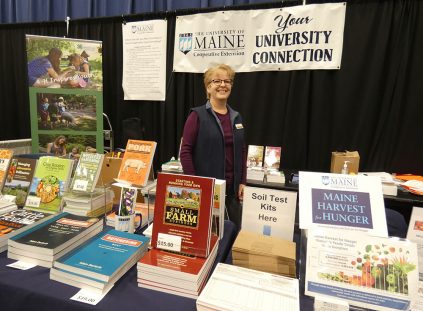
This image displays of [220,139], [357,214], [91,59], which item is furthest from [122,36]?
[357,214]

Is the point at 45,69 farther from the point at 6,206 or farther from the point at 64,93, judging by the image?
the point at 6,206

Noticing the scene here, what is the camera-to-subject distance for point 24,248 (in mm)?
953

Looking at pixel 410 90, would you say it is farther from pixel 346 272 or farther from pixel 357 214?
pixel 346 272

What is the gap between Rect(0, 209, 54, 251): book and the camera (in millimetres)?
1031

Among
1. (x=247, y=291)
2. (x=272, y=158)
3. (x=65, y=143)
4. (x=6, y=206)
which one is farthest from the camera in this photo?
(x=65, y=143)

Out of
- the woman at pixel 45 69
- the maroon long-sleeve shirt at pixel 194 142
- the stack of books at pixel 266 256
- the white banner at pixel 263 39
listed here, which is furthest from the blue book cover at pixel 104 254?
the woman at pixel 45 69

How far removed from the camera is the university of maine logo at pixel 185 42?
9.15ft

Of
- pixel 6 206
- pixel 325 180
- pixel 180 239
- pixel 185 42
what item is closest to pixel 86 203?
pixel 6 206

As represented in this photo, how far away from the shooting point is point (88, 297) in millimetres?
791

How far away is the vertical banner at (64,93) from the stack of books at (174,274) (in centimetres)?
242

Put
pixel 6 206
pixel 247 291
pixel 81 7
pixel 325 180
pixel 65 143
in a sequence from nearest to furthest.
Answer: pixel 247 291, pixel 325 180, pixel 6 206, pixel 65 143, pixel 81 7

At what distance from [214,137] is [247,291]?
1153 millimetres

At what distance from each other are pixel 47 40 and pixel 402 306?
342 cm

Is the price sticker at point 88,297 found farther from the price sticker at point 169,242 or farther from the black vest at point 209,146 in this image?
the black vest at point 209,146
